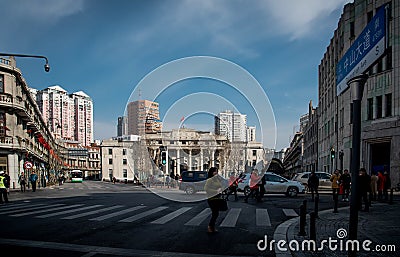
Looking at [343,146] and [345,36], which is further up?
[345,36]

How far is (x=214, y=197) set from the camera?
9.20 metres

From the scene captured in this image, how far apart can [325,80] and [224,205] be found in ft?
159

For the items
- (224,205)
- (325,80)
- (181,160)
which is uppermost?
(325,80)

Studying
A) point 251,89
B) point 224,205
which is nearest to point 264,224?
point 224,205

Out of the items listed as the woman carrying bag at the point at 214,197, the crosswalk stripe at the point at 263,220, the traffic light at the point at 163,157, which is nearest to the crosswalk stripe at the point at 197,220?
the woman carrying bag at the point at 214,197

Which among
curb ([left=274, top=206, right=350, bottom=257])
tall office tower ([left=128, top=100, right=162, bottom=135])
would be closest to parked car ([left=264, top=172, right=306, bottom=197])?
curb ([left=274, top=206, right=350, bottom=257])

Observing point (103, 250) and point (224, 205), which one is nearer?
point (103, 250)

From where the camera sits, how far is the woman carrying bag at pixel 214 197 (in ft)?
30.0

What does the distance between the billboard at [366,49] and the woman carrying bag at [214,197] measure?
4579mm

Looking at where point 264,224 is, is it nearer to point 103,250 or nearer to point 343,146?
point 103,250

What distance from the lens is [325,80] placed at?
52469 mm

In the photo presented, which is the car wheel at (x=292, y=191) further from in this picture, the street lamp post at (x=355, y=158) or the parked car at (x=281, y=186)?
the street lamp post at (x=355, y=158)

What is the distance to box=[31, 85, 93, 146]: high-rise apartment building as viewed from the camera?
412 feet

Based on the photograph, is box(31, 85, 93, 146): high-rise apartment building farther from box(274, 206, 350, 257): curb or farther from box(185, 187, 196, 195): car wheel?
box(274, 206, 350, 257): curb
